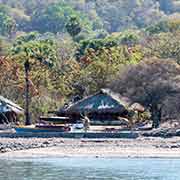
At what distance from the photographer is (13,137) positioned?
5947cm

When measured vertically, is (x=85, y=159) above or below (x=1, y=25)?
below

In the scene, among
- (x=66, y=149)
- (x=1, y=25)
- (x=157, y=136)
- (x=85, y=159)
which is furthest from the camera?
(x=1, y=25)

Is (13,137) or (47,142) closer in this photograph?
(47,142)

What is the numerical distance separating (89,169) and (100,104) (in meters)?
23.9

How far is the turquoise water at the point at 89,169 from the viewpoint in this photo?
4178 centimetres

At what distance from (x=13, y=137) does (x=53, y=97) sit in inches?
827

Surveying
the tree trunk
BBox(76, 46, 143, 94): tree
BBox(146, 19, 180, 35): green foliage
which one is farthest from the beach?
BBox(146, 19, 180, 35): green foliage

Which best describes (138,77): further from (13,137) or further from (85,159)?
(85,159)

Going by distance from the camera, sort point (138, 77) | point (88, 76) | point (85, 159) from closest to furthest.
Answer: point (85, 159) → point (138, 77) → point (88, 76)

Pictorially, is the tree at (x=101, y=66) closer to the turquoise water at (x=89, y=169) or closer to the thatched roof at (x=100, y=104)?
the thatched roof at (x=100, y=104)

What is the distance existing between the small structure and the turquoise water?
68.7 ft

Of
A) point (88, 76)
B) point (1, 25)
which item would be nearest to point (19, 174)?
point (88, 76)

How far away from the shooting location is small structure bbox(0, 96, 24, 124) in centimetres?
6947

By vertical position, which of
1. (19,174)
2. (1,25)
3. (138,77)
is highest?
(1,25)
